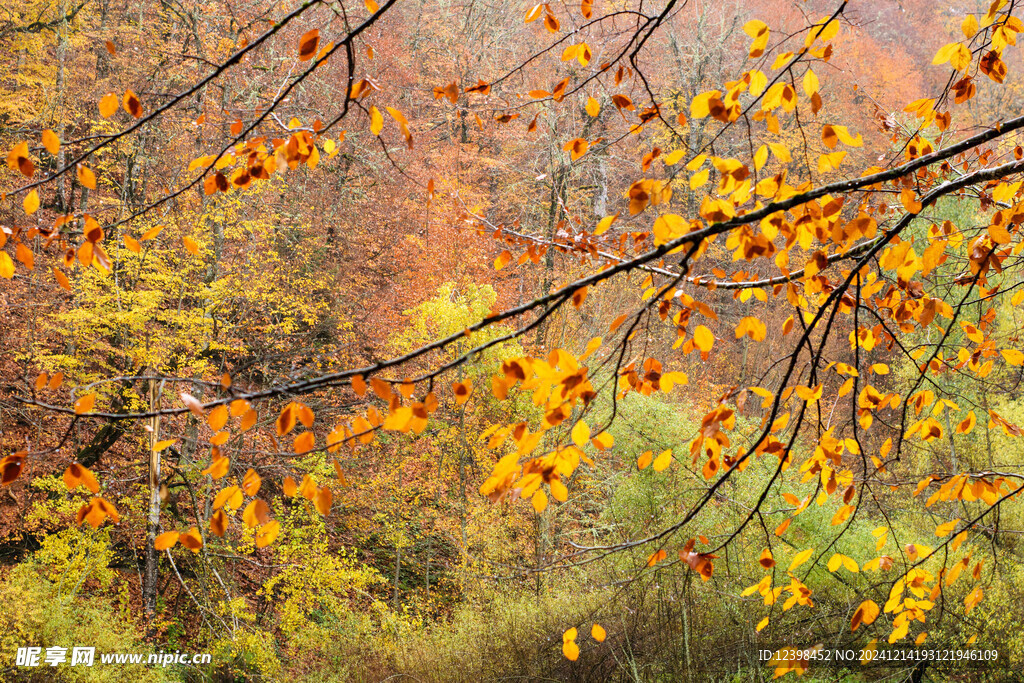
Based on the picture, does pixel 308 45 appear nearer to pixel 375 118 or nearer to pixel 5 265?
pixel 375 118

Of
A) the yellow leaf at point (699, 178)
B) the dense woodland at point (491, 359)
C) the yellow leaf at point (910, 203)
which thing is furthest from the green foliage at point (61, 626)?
the yellow leaf at point (910, 203)

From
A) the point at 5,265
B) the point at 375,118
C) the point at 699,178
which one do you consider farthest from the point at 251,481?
the point at 699,178

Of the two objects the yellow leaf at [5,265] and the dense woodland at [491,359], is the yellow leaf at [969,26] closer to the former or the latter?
the dense woodland at [491,359]

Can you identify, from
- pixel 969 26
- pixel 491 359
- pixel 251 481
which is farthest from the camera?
pixel 491 359

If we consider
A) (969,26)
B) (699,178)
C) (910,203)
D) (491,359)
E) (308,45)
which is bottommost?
(910,203)

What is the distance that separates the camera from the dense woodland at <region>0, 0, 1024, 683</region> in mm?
1311

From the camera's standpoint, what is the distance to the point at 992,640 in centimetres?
505

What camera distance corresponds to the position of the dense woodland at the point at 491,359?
1311 mm

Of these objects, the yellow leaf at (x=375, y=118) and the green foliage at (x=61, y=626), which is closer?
the yellow leaf at (x=375, y=118)

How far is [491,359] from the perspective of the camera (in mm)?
9531

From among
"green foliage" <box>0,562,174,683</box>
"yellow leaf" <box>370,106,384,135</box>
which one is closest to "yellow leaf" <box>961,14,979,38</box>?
"yellow leaf" <box>370,106,384,135</box>

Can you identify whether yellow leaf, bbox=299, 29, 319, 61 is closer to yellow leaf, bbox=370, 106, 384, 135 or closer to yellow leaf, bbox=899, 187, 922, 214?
yellow leaf, bbox=370, 106, 384, 135

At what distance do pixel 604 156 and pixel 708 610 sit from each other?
9.62m

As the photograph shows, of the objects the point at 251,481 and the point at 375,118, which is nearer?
the point at 251,481
